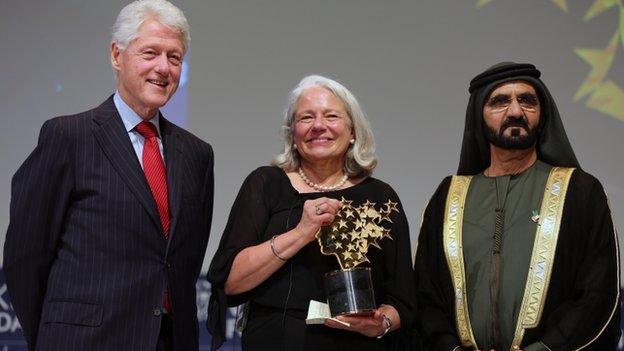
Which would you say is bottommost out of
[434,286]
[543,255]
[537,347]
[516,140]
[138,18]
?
[537,347]

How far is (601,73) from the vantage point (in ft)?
17.9

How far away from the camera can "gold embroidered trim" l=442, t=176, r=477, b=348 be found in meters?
3.23

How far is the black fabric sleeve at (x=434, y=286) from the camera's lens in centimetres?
327

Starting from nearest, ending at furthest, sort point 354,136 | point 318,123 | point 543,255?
1. point 543,255
2. point 318,123
3. point 354,136

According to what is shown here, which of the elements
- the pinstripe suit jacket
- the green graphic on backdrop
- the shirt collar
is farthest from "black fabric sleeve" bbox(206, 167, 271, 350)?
the green graphic on backdrop

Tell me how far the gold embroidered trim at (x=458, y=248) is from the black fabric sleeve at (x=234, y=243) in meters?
0.72

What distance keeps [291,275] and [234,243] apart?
246mm

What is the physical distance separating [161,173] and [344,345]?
2.97 ft

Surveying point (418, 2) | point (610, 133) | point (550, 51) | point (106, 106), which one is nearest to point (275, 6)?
point (418, 2)

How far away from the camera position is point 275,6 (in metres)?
5.47

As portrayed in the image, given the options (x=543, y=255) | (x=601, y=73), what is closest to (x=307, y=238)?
(x=543, y=255)

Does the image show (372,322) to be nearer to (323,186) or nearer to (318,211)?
(318,211)

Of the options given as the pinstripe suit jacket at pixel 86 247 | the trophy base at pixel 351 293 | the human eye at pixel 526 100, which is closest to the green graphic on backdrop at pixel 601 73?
the human eye at pixel 526 100

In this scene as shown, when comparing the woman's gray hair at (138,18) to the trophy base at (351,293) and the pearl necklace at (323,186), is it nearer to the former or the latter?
the pearl necklace at (323,186)
